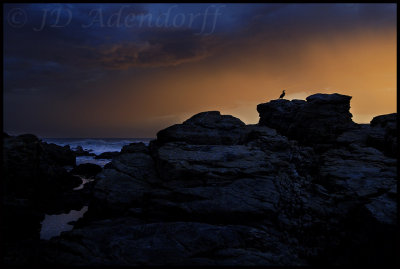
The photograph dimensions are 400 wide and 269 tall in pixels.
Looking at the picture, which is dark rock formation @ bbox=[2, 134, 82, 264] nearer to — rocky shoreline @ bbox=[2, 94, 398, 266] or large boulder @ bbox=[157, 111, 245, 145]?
rocky shoreline @ bbox=[2, 94, 398, 266]

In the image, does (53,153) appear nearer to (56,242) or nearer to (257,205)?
(56,242)

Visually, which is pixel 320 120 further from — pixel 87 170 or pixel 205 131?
pixel 87 170

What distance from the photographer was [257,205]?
12484 mm

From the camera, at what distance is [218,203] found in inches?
487

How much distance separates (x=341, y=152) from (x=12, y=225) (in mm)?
20865

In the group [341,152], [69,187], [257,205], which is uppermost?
[341,152]

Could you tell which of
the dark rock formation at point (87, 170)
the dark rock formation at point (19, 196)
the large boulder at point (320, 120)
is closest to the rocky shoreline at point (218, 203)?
the dark rock formation at point (19, 196)

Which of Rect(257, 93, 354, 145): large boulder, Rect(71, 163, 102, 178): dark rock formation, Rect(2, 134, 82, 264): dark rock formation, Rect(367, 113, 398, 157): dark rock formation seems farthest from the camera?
Rect(71, 163, 102, 178): dark rock formation

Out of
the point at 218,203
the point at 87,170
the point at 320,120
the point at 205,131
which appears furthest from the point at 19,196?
the point at 320,120

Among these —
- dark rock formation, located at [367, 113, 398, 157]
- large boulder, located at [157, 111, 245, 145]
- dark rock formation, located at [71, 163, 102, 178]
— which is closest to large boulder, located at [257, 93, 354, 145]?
dark rock formation, located at [367, 113, 398, 157]

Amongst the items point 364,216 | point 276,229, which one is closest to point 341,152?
point 364,216

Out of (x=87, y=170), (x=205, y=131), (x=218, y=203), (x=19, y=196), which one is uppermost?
(x=205, y=131)

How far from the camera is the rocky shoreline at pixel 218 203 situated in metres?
10.2

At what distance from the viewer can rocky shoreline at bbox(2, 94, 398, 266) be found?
1022cm
